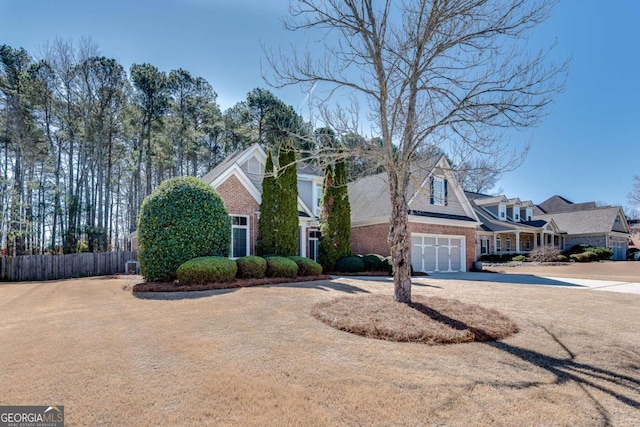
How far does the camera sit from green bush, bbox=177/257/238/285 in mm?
9867

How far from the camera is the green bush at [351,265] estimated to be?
15.7 meters

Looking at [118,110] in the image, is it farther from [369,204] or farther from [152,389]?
[152,389]

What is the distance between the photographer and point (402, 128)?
7.70 metres

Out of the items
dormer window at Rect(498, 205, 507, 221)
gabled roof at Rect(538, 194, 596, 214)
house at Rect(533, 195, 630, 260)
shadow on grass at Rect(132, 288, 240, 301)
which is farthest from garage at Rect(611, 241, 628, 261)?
shadow on grass at Rect(132, 288, 240, 301)

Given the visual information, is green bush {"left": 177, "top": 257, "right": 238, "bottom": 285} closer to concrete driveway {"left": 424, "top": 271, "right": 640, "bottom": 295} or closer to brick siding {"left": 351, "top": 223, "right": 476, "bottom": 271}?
concrete driveway {"left": 424, "top": 271, "right": 640, "bottom": 295}

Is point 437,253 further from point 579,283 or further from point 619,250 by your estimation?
point 619,250

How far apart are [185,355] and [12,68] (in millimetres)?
26010

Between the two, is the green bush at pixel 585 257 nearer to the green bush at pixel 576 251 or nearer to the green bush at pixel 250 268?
the green bush at pixel 576 251

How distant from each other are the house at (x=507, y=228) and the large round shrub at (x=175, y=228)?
23447 mm

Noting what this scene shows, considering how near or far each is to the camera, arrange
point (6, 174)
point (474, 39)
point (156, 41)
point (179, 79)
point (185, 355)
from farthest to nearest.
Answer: point (179, 79) < point (6, 174) < point (156, 41) < point (474, 39) < point (185, 355)

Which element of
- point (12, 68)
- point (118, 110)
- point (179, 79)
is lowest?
point (118, 110)

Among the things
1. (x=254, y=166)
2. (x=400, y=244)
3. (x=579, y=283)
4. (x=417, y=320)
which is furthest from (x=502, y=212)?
(x=417, y=320)

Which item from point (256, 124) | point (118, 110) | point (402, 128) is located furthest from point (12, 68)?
point (402, 128)

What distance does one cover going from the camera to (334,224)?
662 inches
